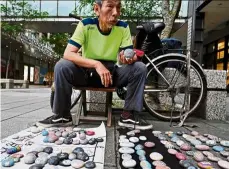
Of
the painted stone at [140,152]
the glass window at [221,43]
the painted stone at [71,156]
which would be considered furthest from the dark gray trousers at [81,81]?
the glass window at [221,43]

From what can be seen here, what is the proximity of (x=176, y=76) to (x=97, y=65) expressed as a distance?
1.48m

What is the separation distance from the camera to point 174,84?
3.35 meters

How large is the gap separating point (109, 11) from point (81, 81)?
2.27 feet

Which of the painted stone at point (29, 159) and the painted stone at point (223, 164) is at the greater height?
the painted stone at point (29, 159)

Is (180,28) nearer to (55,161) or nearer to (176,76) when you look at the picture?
(176,76)

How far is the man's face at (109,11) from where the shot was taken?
2.57m

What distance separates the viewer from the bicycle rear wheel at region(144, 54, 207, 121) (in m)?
3.40

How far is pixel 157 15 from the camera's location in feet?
29.1

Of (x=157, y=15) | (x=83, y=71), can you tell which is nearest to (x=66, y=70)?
(x=83, y=71)

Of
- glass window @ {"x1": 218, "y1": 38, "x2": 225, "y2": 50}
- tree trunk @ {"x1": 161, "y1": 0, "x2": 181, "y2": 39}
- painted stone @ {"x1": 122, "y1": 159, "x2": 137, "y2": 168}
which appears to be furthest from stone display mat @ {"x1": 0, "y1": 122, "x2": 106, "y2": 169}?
glass window @ {"x1": 218, "y1": 38, "x2": 225, "y2": 50}

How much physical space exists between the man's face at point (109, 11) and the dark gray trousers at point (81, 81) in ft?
1.44

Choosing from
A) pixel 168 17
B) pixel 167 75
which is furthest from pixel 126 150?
pixel 168 17

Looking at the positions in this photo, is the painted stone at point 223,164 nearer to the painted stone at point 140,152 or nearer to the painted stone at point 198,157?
the painted stone at point 198,157

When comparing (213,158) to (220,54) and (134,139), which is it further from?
(220,54)
